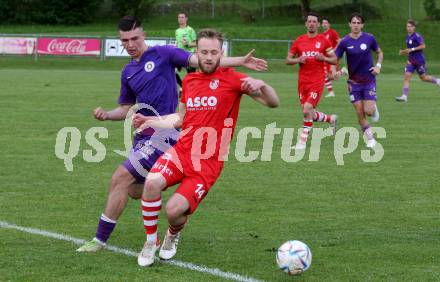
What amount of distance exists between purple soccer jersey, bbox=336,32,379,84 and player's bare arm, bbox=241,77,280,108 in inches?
341

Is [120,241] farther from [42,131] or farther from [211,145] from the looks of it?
[42,131]

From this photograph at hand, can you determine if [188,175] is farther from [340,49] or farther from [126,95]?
[340,49]

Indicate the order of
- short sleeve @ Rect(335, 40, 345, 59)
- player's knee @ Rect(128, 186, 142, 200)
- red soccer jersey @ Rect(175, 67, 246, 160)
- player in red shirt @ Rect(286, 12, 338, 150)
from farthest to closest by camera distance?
short sleeve @ Rect(335, 40, 345, 59) < player in red shirt @ Rect(286, 12, 338, 150) < player's knee @ Rect(128, 186, 142, 200) < red soccer jersey @ Rect(175, 67, 246, 160)

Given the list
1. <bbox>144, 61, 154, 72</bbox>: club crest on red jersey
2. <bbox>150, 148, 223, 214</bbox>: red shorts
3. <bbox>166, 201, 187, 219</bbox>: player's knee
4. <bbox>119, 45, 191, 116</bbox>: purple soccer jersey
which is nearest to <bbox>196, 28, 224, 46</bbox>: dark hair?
<bbox>119, 45, 191, 116</bbox>: purple soccer jersey

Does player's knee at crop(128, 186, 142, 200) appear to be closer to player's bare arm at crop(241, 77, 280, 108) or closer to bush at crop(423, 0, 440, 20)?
player's bare arm at crop(241, 77, 280, 108)

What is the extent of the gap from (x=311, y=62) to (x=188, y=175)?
8.81 meters

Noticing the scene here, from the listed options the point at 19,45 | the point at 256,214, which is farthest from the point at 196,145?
the point at 19,45

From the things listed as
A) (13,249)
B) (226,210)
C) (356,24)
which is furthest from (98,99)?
(13,249)

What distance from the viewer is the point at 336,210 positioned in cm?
935

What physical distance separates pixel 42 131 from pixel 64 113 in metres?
3.29

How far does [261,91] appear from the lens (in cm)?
681

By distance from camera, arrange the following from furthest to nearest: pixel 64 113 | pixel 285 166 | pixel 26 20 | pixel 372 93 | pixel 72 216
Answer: pixel 26 20 → pixel 64 113 → pixel 372 93 → pixel 285 166 → pixel 72 216

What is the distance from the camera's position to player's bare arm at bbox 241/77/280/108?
6.73m

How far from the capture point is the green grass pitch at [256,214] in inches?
274
